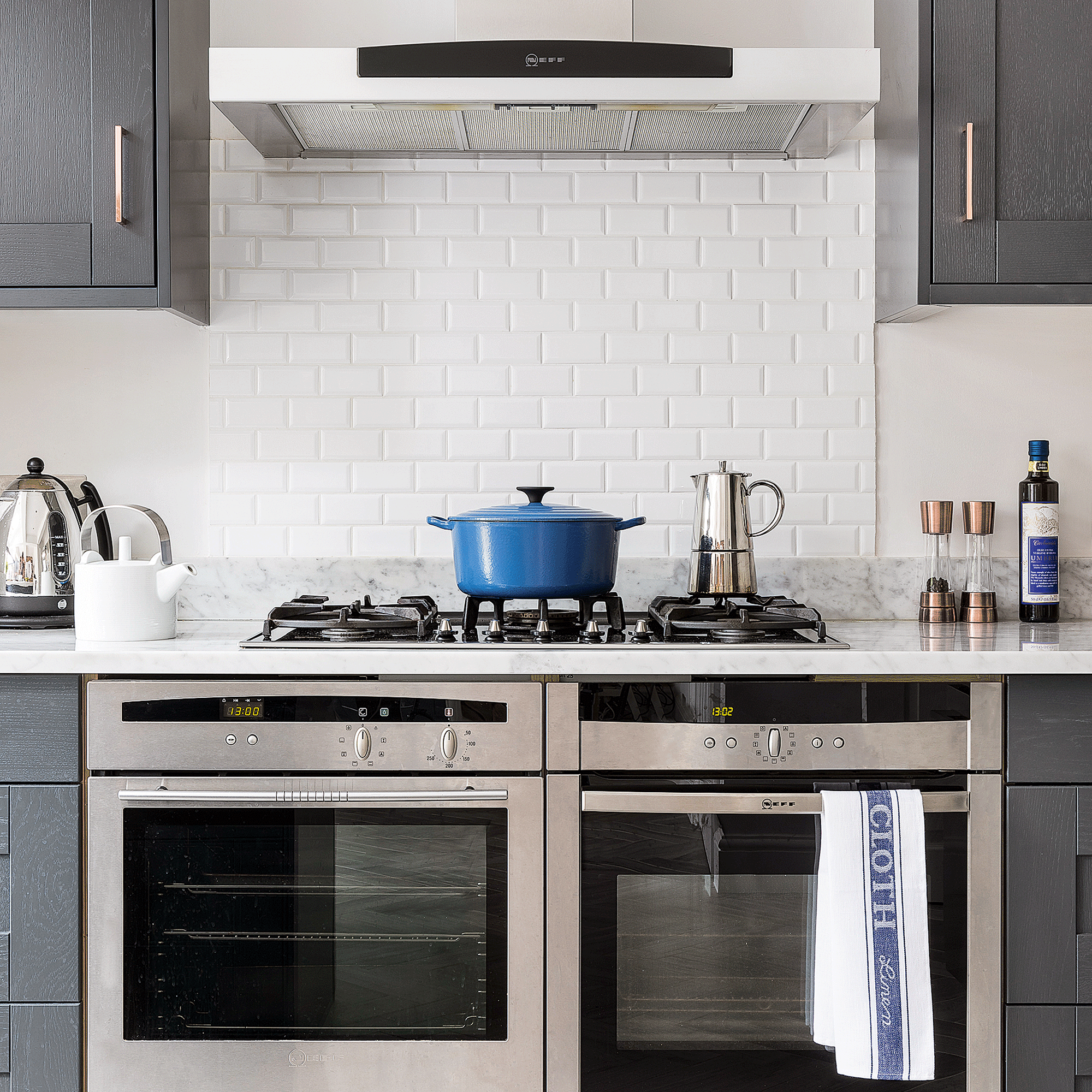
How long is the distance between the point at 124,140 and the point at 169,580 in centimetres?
86

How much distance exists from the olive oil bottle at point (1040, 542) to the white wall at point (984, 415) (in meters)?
0.12

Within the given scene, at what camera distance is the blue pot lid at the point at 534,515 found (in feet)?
6.18

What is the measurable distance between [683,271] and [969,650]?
1078 mm

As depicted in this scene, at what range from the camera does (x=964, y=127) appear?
202cm

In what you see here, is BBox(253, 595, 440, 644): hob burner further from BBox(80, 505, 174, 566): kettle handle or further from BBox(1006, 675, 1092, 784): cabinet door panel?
BBox(1006, 675, 1092, 784): cabinet door panel

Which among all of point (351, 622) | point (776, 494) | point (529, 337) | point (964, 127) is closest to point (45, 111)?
point (529, 337)

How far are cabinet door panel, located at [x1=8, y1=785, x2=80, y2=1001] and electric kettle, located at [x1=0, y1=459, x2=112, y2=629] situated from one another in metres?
0.52

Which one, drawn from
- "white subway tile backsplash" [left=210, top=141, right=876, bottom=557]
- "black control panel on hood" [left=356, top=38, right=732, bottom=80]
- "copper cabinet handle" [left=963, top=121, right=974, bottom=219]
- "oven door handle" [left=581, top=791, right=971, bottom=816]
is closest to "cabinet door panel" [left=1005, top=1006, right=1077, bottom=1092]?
"oven door handle" [left=581, top=791, right=971, bottom=816]

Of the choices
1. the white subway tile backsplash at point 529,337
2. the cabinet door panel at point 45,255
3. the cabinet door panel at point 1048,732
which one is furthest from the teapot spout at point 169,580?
the cabinet door panel at point 1048,732

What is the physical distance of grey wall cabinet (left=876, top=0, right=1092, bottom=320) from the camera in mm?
2018

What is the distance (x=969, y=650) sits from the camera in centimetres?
174

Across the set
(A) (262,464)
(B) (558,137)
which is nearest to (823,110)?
(B) (558,137)

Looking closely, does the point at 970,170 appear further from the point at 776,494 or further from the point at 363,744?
the point at 363,744

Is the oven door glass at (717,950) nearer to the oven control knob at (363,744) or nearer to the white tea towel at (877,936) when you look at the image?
the white tea towel at (877,936)
